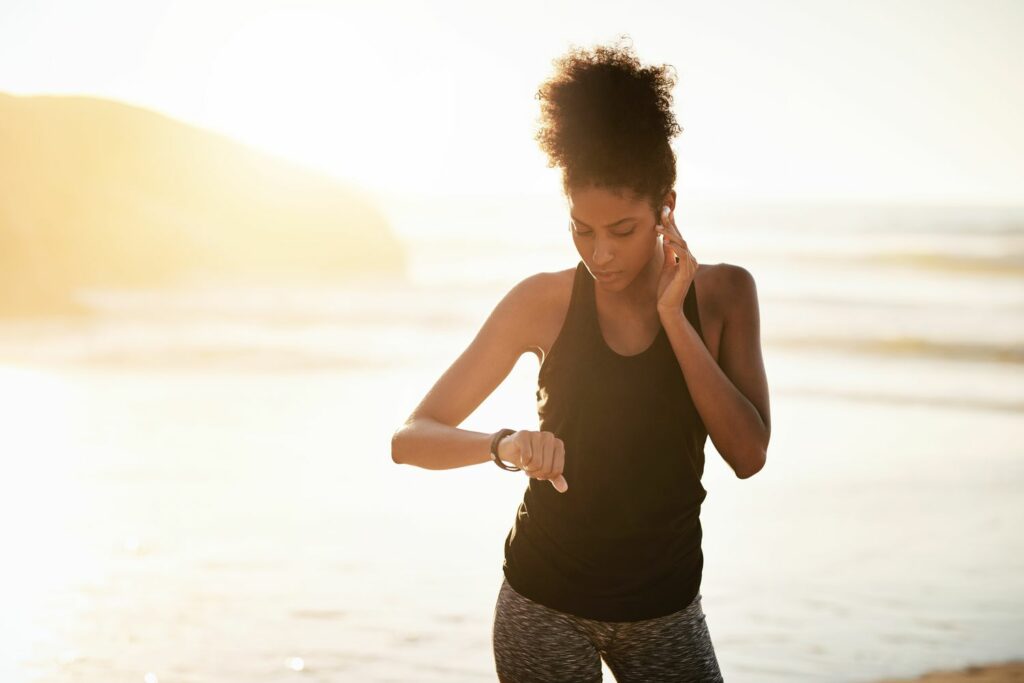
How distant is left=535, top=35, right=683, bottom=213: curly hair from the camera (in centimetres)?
221

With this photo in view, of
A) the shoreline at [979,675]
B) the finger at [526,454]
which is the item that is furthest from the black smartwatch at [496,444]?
the shoreline at [979,675]

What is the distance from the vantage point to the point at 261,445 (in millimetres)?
8625

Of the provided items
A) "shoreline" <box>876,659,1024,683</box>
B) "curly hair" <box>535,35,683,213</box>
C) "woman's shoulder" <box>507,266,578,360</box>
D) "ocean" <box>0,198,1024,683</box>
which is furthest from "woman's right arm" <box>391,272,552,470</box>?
"shoreline" <box>876,659,1024,683</box>

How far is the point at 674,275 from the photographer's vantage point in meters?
2.21

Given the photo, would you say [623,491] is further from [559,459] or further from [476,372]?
[476,372]

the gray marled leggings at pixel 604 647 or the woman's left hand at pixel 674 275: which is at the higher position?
the woman's left hand at pixel 674 275

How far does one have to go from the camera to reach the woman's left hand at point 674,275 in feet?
7.11

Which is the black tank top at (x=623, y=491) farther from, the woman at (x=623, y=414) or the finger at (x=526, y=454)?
the finger at (x=526, y=454)

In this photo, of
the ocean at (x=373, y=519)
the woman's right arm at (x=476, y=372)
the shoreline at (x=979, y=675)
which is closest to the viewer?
the woman's right arm at (x=476, y=372)

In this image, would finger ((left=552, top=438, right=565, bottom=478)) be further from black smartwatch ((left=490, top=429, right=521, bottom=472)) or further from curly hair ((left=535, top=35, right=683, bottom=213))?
curly hair ((left=535, top=35, right=683, bottom=213))

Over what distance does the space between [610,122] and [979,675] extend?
12.1ft

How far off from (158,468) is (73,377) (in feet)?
13.8

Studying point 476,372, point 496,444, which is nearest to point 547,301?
point 476,372

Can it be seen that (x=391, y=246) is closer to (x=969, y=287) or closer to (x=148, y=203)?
(x=148, y=203)
